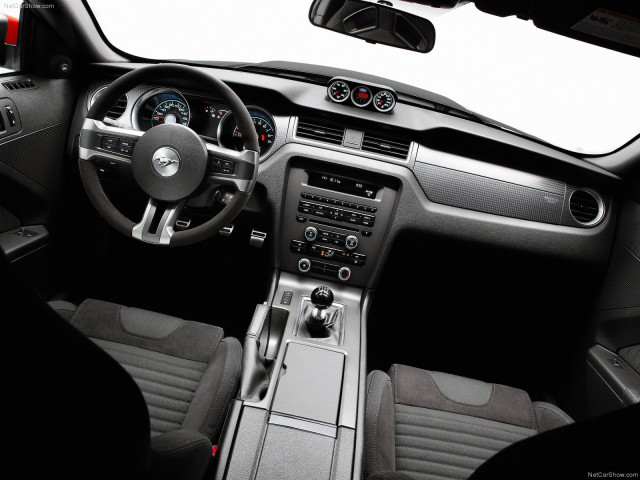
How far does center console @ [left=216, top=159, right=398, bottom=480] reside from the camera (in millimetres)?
1327

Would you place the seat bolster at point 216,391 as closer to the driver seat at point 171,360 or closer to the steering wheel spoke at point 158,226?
the driver seat at point 171,360

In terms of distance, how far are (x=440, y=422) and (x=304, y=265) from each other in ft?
2.98

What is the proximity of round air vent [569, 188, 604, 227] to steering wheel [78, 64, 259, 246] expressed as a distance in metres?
1.64

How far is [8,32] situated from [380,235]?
73.9 inches

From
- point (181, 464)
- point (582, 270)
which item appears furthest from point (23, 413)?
point (582, 270)

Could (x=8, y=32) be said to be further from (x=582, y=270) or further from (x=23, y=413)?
(x=582, y=270)

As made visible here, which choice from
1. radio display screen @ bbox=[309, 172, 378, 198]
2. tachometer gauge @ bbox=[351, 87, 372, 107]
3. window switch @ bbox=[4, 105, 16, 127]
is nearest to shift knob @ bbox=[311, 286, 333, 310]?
radio display screen @ bbox=[309, 172, 378, 198]

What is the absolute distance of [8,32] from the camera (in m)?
2.00

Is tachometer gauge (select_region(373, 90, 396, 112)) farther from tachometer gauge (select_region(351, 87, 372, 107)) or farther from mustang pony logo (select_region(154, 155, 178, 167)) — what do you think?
mustang pony logo (select_region(154, 155, 178, 167))

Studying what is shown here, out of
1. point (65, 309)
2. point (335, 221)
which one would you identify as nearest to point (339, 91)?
point (335, 221)

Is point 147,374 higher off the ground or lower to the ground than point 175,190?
lower

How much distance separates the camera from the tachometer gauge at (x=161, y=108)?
2.13 metres

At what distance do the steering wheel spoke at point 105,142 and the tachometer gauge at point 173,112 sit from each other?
1.97ft

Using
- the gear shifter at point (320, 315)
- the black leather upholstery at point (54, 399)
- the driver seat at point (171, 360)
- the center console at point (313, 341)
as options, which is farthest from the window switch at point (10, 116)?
the black leather upholstery at point (54, 399)
